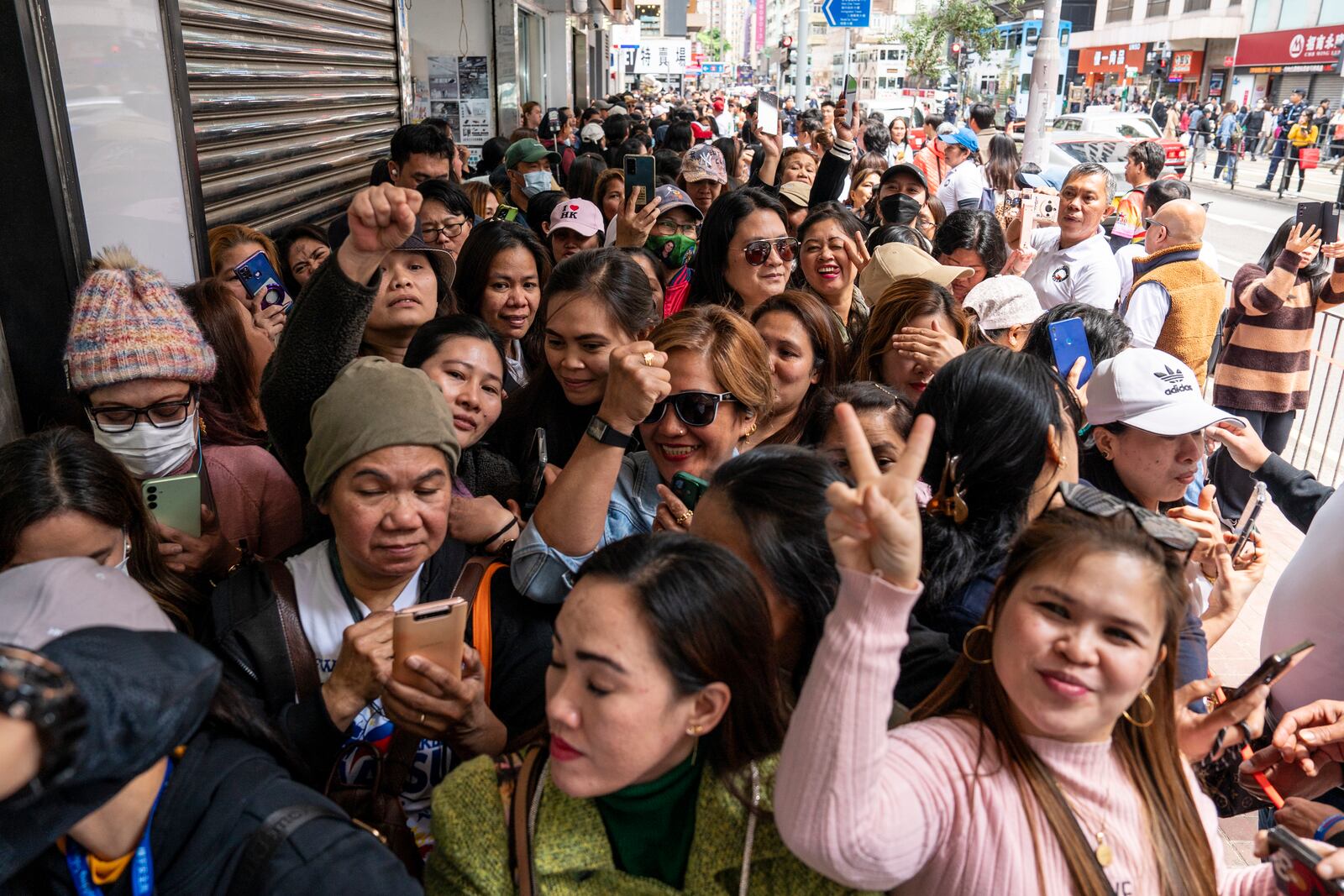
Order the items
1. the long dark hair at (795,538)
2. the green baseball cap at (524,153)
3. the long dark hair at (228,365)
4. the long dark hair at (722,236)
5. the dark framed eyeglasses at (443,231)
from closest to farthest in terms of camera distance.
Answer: the long dark hair at (795,538) → the long dark hair at (228,365) → the long dark hair at (722,236) → the dark framed eyeglasses at (443,231) → the green baseball cap at (524,153)

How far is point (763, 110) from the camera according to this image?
48.4 ft

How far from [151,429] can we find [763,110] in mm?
13473

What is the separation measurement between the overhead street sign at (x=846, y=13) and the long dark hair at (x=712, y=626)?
1974 cm

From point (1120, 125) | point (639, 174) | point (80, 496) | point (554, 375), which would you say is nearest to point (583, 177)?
point (639, 174)

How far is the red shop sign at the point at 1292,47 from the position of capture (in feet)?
111

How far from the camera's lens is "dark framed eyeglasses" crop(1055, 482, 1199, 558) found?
1658mm

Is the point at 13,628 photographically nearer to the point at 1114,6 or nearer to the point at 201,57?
the point at 201,57

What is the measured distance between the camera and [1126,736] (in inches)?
65.3

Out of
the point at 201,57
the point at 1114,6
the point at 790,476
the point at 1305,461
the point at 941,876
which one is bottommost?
the point at 1305,461

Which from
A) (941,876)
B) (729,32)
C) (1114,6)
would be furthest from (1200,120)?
(729,32)

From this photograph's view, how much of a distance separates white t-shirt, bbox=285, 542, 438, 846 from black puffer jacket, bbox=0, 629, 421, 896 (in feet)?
1.46

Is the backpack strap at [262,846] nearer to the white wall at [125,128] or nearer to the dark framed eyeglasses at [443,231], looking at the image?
the white wall at [125,128]

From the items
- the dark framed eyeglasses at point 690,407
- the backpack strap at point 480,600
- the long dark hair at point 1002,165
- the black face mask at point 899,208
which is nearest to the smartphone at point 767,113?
the long dark hair at point 1002,165

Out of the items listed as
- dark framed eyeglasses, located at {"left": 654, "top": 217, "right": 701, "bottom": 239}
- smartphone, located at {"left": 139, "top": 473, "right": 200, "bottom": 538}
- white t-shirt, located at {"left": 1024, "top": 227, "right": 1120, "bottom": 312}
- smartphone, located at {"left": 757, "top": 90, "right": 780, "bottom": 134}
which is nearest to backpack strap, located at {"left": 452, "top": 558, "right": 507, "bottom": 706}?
smartphone, located at {"left": 139, "top": 473, "right": 200, "bottom": 538}
